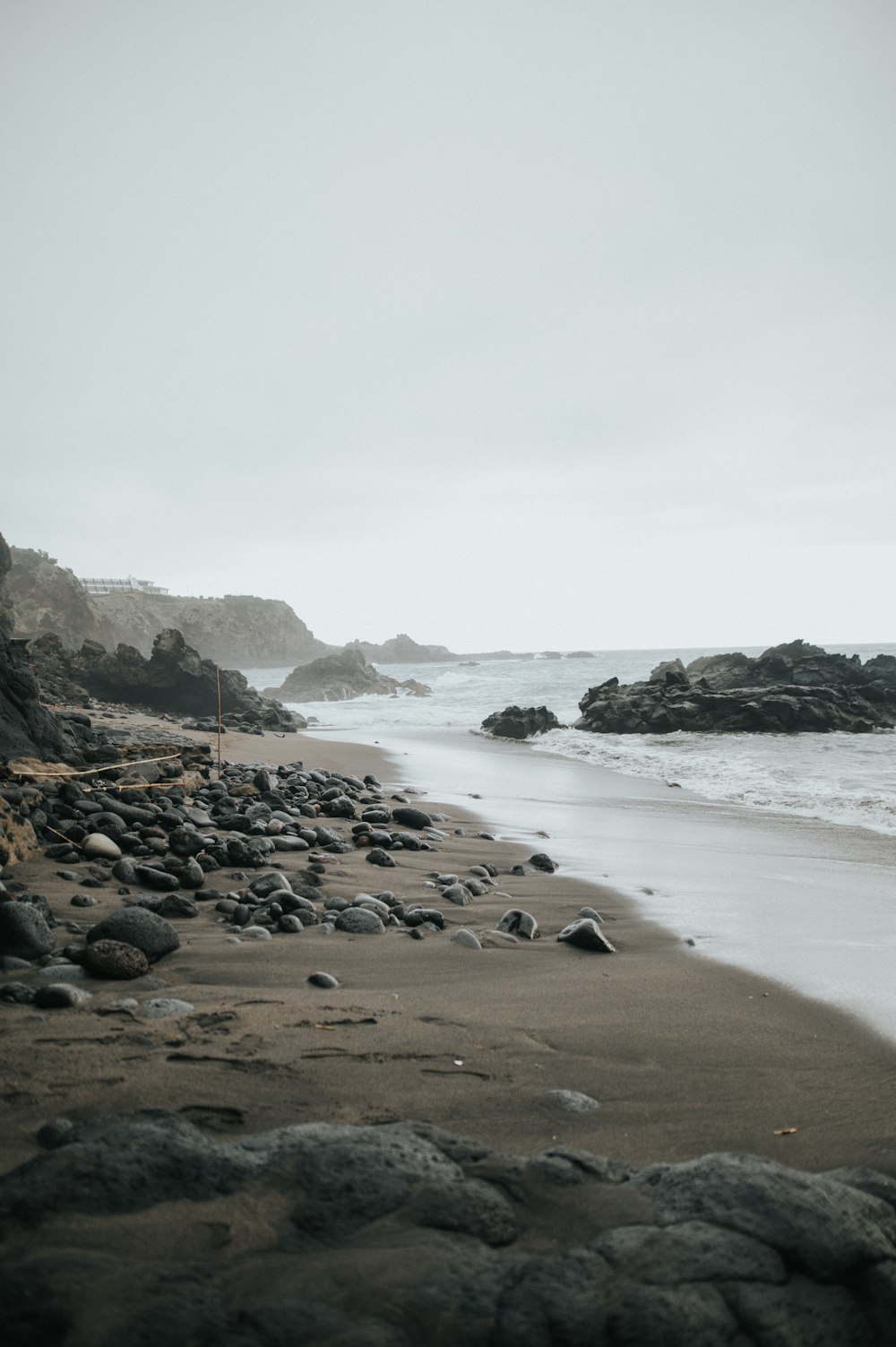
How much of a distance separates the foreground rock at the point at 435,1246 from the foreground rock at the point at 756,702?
73.5ft

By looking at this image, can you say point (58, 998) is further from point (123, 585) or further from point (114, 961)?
point (123, 585)

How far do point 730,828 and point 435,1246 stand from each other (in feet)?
23.8

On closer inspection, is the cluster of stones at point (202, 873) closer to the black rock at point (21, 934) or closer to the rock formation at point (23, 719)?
the black rock at point (21, 934)

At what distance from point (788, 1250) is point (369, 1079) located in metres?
1.16

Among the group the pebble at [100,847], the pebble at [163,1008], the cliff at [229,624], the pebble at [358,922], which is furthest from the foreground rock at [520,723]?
the cliff at [229,624]

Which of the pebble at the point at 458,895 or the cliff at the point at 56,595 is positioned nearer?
the pebble at the point at 458,895

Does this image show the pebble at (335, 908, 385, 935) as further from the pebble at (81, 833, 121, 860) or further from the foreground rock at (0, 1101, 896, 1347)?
the foreground rock at (0, 1101, 896, 1347)

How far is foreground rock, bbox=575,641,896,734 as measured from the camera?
2242 cm

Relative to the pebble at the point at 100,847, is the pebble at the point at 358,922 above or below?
below

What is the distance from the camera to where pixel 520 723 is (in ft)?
→ 74.5

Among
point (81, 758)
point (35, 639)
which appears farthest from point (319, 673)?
point (81, 758)

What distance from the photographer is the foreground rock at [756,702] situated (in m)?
22.4

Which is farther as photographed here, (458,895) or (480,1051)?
(458,895)

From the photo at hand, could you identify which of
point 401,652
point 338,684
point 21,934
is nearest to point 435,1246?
point 21,934
